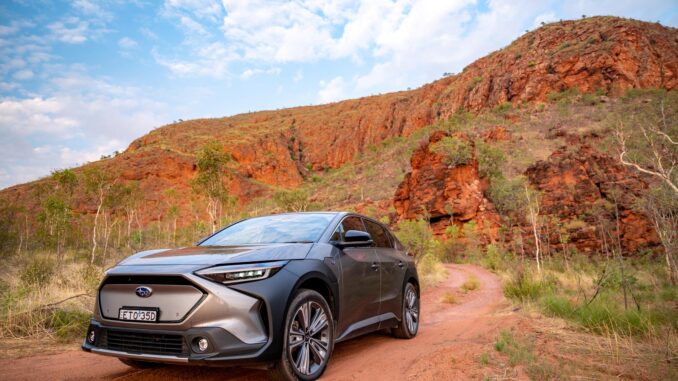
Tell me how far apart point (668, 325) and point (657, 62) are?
3114 inches

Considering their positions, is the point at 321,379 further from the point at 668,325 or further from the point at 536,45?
the point at 536,45

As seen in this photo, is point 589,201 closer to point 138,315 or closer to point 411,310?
point 411,310

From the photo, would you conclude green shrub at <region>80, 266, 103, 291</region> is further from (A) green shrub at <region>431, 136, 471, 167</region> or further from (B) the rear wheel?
(A) green shrub at <region>431, 136, 471, 167</region>

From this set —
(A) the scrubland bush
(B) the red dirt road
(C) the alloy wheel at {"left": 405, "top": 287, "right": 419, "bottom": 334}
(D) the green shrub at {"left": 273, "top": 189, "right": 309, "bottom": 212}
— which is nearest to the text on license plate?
(B) the red dirt road

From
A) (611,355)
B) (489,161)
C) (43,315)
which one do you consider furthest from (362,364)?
(489,161)

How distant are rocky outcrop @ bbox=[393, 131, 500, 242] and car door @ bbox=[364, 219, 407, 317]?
1070 inches

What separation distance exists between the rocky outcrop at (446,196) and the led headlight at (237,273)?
3033 centimetres

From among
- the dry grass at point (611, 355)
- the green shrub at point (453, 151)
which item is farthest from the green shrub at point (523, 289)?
the green shrub at point (453, 151)

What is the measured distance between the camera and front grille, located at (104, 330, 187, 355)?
11.5 ft

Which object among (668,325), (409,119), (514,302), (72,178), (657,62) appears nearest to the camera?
(668,325)

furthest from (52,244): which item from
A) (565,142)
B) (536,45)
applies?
(536,45)

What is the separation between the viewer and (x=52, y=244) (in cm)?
3262

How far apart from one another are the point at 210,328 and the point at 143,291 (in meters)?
0.71

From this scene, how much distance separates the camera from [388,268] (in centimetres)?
606
